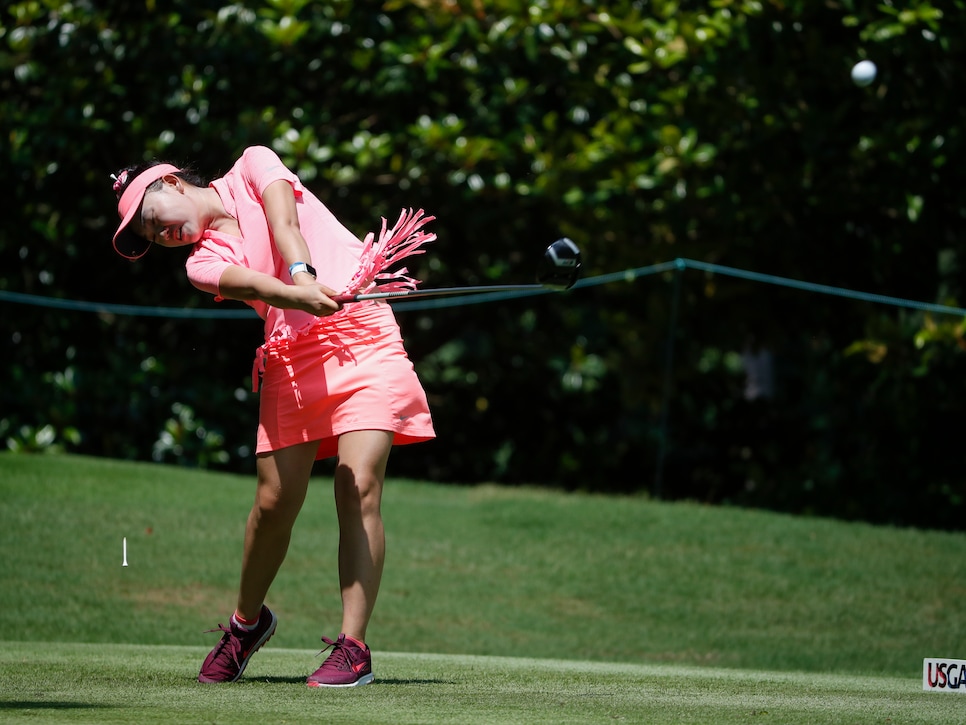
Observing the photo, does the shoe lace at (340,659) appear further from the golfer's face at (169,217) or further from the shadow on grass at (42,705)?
the golfer's face at (169,217)

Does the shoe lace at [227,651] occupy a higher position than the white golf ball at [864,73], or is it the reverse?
the white golf ball at [864,73]

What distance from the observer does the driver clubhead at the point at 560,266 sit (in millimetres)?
4211

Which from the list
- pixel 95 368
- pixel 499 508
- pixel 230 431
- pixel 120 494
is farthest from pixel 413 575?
pixel 95 368

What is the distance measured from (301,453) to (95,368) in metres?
8.00

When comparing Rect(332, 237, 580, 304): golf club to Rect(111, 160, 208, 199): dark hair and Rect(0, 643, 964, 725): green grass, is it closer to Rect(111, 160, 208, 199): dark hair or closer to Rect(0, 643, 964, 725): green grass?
Rect(111, 160, 208, 199): dark hair

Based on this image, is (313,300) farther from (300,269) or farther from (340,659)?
(340,659)

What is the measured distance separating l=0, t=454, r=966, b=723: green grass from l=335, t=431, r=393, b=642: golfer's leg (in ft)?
3.46

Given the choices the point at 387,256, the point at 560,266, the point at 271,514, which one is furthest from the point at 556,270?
the point at 271,514

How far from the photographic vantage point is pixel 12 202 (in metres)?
11.1

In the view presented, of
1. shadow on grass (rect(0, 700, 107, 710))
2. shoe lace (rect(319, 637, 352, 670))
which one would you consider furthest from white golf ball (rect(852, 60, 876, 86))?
shadow on grass (rect(0, 700, 107, 710))

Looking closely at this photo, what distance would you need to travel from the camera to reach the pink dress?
4133 mm

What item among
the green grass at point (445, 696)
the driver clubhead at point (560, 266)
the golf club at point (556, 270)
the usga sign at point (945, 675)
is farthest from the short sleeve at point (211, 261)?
the usga sign at point (945, 675)

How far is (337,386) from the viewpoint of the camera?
162 inches

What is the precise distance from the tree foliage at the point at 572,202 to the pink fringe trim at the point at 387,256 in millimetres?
5834
